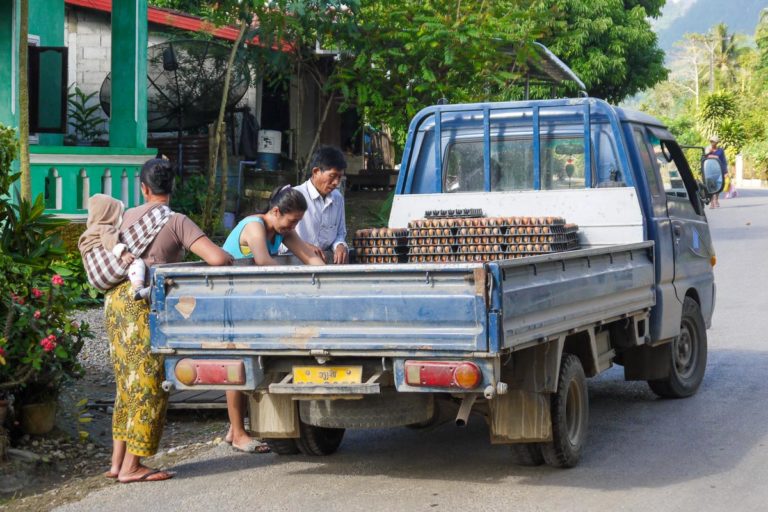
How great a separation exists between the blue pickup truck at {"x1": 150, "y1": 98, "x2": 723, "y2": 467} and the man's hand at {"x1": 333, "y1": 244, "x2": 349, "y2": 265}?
74cm

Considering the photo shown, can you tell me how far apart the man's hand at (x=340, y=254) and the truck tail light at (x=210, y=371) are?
172cm

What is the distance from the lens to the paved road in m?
5.54

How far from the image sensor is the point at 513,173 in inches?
320

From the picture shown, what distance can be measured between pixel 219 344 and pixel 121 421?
0.89 metres

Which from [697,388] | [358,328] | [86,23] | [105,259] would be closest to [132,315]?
[105,259]

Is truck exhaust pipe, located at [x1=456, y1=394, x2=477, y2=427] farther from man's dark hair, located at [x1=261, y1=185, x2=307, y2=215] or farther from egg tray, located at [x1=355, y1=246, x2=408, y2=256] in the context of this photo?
egg tray, located at [x1=355, y1=246, x2=408, y2=256]

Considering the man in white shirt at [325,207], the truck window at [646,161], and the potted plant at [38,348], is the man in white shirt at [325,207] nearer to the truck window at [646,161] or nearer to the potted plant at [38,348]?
the potted plant at [38,348]

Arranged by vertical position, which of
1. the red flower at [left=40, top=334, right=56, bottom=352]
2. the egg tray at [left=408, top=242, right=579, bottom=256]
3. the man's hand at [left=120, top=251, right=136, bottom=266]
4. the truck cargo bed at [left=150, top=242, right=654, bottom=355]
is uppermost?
the egg tray at [left=408, top=242, right=579, bottom=256]

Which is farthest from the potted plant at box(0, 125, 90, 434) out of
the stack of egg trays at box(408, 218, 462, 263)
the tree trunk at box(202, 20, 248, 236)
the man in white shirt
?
the tree trunk at box(202, 20, 248, 236)

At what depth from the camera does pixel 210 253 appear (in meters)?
5.94

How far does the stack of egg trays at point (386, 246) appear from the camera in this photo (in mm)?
7266

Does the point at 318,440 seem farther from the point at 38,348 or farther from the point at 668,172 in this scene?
the point at 668,172

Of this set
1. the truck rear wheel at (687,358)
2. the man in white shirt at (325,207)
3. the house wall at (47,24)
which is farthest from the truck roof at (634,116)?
the house wall at (47,24)

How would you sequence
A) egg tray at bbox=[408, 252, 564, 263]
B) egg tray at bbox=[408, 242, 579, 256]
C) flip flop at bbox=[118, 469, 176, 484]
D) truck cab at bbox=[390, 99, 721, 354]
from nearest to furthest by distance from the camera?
flip flop at bbox=[118, 469, 176, 484] < egg tray at bbox=[408, 242, 579, 256] < egg tray at bbox=[408, 252, 564, 263] < truck cab at bbox=[390, 99, 721, 354]
